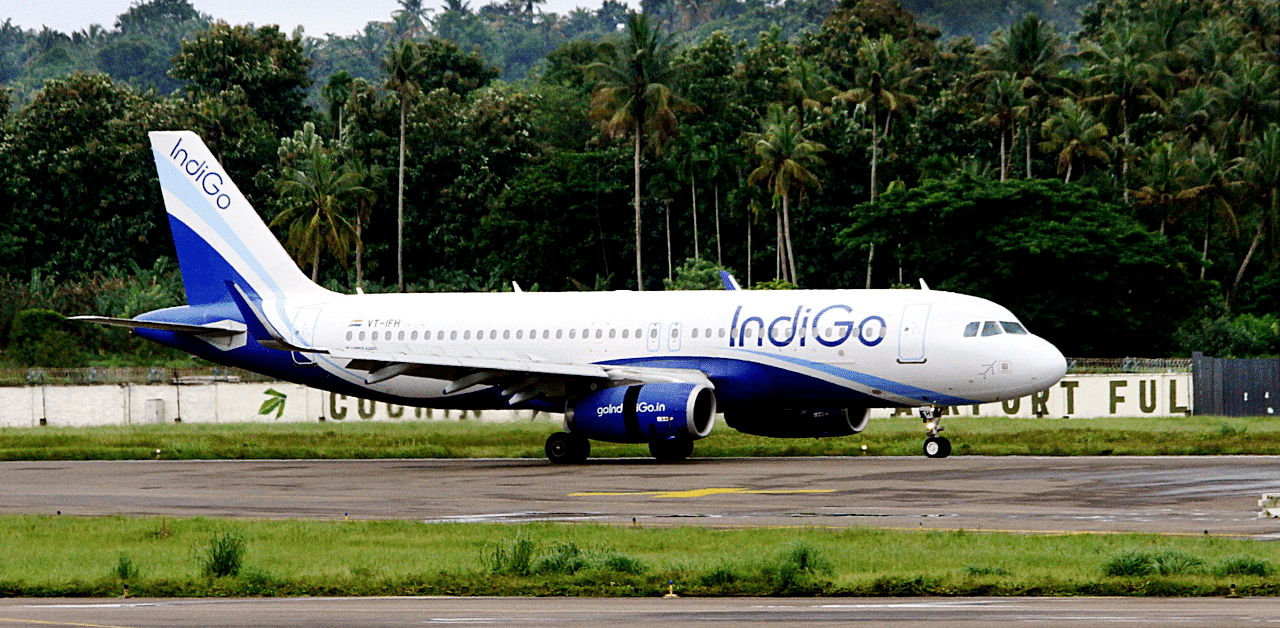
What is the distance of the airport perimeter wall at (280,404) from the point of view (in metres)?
57.5

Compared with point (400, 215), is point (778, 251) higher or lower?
lower

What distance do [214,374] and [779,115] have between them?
4238 cm

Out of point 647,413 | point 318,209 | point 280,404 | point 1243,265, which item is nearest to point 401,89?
point 318,209

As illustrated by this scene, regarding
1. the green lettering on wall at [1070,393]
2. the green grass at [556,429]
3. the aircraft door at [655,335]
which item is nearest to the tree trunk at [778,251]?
the green lettering on wall at [1070,393]

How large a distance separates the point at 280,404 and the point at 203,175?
17458 mm

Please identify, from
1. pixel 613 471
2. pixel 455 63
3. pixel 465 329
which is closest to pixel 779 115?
pixel 455 63

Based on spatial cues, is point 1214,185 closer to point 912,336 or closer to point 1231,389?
point 1231,389

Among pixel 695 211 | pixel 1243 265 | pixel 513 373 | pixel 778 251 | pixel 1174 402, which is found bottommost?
pixel 1174 402

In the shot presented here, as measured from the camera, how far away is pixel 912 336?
35.9 m

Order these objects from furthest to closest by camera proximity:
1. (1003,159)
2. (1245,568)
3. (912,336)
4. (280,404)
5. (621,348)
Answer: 1. (1003,159)
2. (280,404)
3. (621,348)
4. (912,336)
5. (1245,568)

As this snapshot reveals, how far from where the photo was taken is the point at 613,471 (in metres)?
34.5

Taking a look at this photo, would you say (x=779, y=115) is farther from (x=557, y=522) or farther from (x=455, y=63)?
(x=557, y=522)

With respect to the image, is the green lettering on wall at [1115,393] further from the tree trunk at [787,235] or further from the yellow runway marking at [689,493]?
the tree trunk at [787,235]

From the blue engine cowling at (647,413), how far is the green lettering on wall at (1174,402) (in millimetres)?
27316
